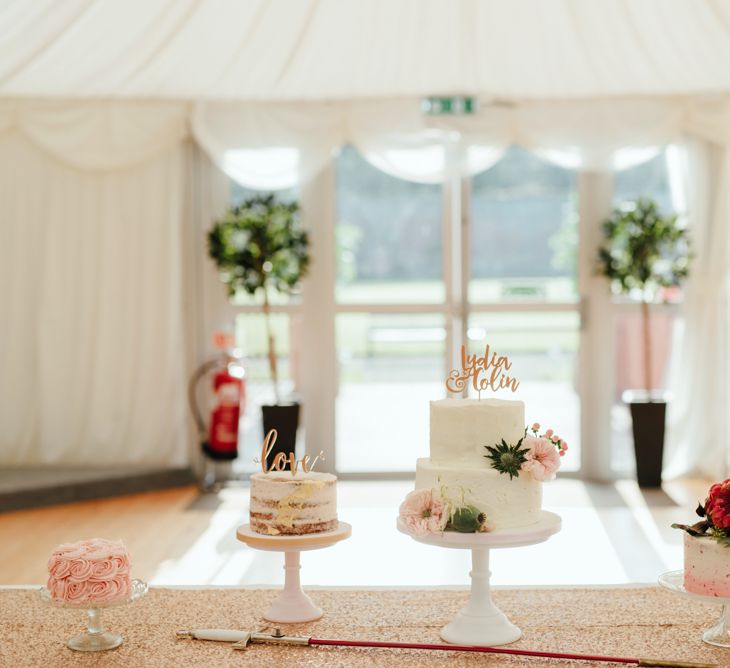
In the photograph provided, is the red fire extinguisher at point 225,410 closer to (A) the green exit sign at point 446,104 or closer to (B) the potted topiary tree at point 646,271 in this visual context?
(A) the green exit sign at point 446,104

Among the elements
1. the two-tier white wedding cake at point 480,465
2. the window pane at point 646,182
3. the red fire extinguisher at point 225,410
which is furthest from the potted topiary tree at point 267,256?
the two-tier white wedding cake at point 480,465

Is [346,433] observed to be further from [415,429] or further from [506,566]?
[506,566]

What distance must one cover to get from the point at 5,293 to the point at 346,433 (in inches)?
93.6

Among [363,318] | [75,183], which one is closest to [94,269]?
[75,183]

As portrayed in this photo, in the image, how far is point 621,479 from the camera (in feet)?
25.4

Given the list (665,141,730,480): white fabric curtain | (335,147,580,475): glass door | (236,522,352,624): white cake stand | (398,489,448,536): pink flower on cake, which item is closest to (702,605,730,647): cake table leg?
(398,489,448,536): pink flower on cake

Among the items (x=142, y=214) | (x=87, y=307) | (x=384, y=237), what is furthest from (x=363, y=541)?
(x=142, y=214)

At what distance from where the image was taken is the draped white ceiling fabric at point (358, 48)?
5.63m

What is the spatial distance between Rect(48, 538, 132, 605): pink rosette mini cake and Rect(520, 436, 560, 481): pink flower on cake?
4.33ft

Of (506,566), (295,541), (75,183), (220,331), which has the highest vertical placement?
(75,183)

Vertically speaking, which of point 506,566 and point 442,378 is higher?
point 442,378

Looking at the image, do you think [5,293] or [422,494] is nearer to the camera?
[422,494]

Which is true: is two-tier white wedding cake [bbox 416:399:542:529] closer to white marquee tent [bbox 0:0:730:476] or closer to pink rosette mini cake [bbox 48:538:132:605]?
pink rosette mini cake [bbox 48:538:132:605]

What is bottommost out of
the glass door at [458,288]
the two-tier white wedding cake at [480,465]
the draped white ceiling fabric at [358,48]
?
the two-tier white wedding cake at [480,465]
